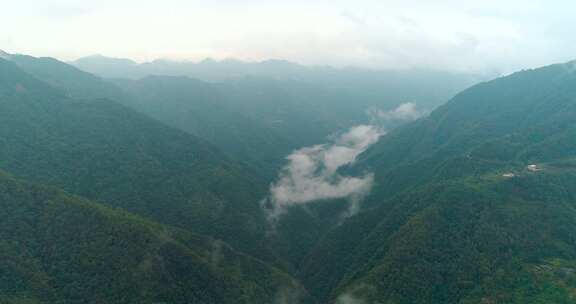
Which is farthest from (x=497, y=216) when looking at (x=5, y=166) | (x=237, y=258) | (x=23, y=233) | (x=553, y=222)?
(x=5, y=166)

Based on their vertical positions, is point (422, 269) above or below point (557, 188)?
below

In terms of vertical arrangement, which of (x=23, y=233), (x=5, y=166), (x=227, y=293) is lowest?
(x=227, y=293)

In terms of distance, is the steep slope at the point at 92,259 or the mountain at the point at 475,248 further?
the mountain at the point at 475,248

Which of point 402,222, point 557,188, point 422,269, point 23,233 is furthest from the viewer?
point 402,222

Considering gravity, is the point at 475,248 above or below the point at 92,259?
above

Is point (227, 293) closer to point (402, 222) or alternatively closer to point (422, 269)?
point (422, 269)

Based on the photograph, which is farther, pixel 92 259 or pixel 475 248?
pixel 475 248

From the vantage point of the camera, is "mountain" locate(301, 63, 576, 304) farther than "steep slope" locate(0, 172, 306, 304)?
Yes

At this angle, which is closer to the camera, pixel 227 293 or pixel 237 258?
pixel 227 293
